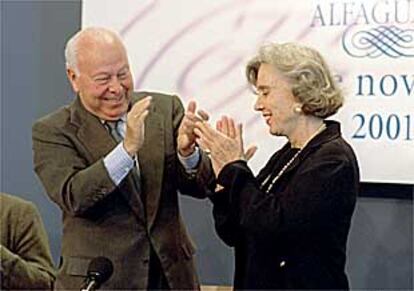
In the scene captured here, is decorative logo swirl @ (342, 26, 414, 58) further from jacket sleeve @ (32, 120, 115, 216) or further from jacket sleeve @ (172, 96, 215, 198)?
jacket sleeve @ (32, 120, 115, 216)

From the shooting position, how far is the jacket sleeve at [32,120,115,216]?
1.62 m

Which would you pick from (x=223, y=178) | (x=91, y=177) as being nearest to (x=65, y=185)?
(x=91, y=177)

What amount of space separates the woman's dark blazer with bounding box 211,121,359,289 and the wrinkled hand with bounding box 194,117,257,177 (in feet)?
0.09

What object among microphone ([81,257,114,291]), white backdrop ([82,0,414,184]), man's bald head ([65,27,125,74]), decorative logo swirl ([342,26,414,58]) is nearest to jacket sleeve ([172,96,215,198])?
man's bald head ([65,27,125,74])

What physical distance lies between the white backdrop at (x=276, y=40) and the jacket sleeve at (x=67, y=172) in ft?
2.23

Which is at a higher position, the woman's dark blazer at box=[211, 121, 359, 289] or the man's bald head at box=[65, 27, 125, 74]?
the man's bald head at box=[65, 27, 125, 74]

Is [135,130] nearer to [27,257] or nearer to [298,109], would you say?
[298,109]

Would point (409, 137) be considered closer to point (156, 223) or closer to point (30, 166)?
point (156, 223)

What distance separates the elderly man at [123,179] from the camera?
170 cm

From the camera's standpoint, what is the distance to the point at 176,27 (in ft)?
7.76

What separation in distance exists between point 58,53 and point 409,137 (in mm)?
1123

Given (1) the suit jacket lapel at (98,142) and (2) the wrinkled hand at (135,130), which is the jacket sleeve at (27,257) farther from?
(2) the wrinkled hand at (135,130)

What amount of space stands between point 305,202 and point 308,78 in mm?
256

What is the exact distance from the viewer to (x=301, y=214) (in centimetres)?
154
